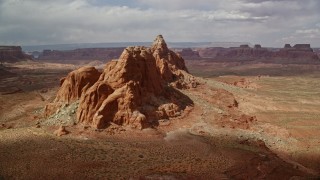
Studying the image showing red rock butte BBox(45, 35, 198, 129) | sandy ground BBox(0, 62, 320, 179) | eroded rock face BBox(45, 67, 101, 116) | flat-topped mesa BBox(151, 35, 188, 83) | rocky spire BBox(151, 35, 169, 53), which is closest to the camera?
sandy ground BBox(0, 62, 320, 179)

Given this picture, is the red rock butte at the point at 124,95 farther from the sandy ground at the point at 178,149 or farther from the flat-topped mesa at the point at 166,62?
the flat-topped mesa at the point at 166,62

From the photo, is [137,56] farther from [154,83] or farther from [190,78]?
[190,78]

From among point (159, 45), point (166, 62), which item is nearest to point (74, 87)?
point (166, 62)

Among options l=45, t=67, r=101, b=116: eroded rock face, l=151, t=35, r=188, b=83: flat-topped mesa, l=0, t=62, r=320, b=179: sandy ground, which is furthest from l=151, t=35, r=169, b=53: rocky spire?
l=45, t=67, r=101, b=116: eroded rock face

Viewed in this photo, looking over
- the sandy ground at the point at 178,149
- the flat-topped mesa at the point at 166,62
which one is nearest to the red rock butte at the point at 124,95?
the sandy ground at the point at 178,149

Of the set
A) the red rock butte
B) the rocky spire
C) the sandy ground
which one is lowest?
the sandy ground

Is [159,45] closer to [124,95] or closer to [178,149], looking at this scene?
[124,95]

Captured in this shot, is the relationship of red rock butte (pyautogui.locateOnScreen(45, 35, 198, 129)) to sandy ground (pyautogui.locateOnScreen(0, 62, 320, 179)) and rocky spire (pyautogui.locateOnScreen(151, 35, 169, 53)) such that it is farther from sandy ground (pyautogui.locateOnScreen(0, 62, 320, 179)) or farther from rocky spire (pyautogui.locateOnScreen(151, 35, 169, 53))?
rocky spire (pyautogui.locateOnScreen(151, 35, 169, 53))
